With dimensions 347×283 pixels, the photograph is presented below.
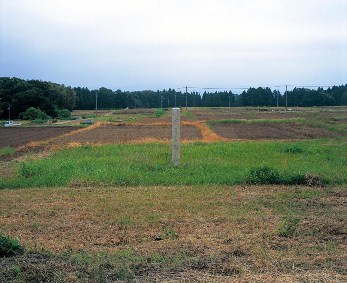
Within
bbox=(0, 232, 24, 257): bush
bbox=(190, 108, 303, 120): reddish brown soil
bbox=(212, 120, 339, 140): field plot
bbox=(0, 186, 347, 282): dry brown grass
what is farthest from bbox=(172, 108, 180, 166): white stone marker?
bbox=(190, 108, 303, 120): reddish brown soil

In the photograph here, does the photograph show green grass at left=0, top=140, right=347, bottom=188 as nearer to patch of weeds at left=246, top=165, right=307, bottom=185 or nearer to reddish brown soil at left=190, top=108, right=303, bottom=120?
patch of weeds at left=246, top=165, right=307, bottom=185

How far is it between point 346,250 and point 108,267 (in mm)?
2874

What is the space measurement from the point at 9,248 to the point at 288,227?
3.66 m

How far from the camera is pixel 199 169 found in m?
13.3

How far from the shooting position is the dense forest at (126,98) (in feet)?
239

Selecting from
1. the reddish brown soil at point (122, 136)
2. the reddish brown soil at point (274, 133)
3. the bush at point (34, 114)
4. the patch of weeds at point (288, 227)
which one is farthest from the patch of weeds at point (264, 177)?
the bush at point (34, 114)

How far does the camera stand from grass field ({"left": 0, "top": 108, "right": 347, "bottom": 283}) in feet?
16.6

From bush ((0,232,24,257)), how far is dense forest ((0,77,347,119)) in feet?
222

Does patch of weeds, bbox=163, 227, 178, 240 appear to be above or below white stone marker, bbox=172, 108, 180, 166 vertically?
below

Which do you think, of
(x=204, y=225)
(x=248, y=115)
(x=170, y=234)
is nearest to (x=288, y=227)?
(x=204, y=225)

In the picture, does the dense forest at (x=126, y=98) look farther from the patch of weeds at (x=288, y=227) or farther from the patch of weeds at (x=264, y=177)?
the patch of weeds at (x=288, y=227)

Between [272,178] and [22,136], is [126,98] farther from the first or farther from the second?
[272,178]

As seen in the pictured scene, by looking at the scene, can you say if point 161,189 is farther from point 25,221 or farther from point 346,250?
point 346,250

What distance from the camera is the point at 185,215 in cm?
795
